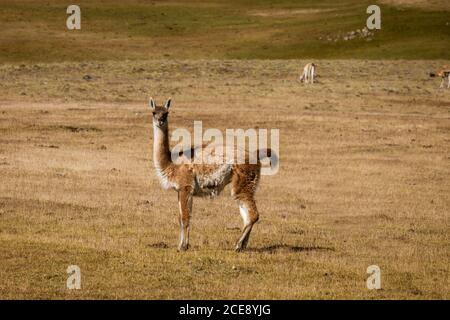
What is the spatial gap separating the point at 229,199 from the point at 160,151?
7695 mm

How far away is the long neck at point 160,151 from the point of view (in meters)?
16.4

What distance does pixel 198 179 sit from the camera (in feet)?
53.1

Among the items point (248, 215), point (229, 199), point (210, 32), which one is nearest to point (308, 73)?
point (229, 199)

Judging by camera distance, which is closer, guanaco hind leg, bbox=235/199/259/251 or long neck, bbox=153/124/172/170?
guanaco hind leg, bbox=235/199/259/251

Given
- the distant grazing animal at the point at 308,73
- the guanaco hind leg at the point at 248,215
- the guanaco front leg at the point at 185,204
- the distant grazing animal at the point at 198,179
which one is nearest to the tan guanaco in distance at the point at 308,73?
the distant grazing animal at the point at 308,73

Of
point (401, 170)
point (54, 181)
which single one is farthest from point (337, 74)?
point (54, 181)

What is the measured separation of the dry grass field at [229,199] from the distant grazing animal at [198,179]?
28.1 inches

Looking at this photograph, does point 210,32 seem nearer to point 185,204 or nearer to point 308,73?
point 308,73

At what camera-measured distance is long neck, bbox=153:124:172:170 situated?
16.4 metres

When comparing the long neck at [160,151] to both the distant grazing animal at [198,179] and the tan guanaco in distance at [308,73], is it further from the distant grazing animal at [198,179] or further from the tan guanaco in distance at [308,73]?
the tan guanaco in distance at [308,73]

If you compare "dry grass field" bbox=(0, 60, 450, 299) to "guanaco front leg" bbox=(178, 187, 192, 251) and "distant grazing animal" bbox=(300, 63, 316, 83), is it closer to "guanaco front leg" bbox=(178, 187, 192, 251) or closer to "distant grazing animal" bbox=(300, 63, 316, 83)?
"guanaco front leg" bbox=(178, 187, 192, 251)

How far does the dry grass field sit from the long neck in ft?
5.45

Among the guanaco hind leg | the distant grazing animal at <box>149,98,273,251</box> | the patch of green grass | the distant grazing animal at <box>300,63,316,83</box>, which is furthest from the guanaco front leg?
the patch of green grass

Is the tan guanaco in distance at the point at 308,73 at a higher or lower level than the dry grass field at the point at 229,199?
higher
